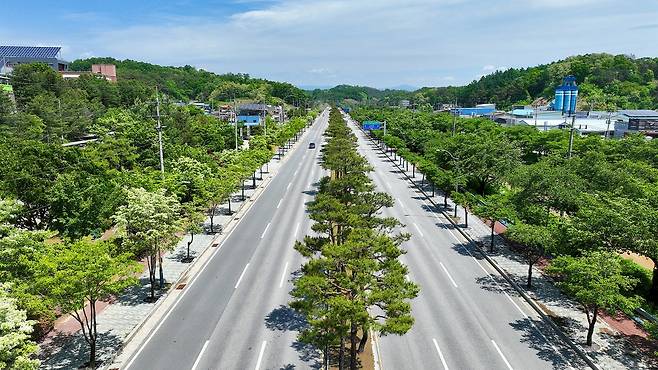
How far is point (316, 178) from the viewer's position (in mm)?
74375

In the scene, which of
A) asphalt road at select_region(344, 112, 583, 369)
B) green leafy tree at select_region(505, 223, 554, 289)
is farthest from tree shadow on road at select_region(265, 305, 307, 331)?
green leafy tree at select_region(505, 223, 554, 289)

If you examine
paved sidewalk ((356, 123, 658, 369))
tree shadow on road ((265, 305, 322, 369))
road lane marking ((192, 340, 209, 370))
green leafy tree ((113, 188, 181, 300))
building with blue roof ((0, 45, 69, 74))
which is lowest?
road lane marking ((192, 340, 209, 370))

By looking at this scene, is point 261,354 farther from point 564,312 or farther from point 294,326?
point 564,312

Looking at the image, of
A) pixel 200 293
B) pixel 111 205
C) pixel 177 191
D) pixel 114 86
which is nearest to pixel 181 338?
pixel 200 293

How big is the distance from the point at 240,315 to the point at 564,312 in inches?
839

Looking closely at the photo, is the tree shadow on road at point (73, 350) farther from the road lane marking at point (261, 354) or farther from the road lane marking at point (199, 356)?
the road lane marking at point (261, 354)

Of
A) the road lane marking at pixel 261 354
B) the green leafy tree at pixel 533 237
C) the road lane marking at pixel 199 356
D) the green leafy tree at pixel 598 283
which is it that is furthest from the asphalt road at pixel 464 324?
the road lane marking at pixel 199 356

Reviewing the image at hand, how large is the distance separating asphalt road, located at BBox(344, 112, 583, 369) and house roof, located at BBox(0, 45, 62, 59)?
16436 centimetres

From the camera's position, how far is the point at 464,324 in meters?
27.8

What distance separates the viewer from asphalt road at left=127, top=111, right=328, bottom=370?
2369 cm

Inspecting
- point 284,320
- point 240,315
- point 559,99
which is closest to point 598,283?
point 284,320

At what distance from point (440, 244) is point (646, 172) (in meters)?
23.8

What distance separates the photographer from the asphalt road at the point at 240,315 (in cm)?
2369

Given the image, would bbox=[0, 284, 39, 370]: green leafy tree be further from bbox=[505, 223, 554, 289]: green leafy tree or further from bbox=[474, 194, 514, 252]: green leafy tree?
bbox=[474, 194, 514, 252]: green leafy tree
